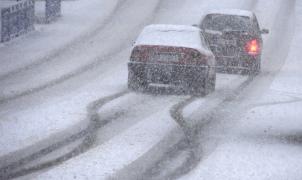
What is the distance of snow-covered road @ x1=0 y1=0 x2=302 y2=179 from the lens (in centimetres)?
914

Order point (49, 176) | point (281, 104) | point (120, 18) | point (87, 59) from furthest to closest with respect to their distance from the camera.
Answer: point (120, 18) → point (87, 59) → point (281, 104) → point (49, 176)

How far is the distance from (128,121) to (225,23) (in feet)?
24.6

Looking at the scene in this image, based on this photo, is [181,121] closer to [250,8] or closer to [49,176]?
[49,176]

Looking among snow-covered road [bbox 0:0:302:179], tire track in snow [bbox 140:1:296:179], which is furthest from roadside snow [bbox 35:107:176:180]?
tire track in snow [bbox 140:1:296:179]

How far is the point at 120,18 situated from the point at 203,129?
19459mm

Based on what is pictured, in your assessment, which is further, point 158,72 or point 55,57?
point 55,57

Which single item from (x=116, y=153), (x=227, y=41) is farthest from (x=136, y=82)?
(x=116, y=153)

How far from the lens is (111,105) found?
13539 millimetres

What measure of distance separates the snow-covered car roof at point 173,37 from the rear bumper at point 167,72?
1.45 feet

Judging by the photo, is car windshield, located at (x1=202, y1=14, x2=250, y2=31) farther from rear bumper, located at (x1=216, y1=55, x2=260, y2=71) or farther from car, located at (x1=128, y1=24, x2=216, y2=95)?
car, located at (x1=128, y1=24, x2=216, y2=95)

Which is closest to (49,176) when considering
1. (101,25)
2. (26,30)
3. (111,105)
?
(111,105)

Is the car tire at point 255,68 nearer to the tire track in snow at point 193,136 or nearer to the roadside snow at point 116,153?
the tire track in snow at point 193,136

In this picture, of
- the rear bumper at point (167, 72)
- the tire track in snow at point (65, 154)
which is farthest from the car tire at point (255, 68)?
the tire track in snow at point (65, 154)

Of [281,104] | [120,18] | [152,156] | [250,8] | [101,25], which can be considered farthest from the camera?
[250,8]
